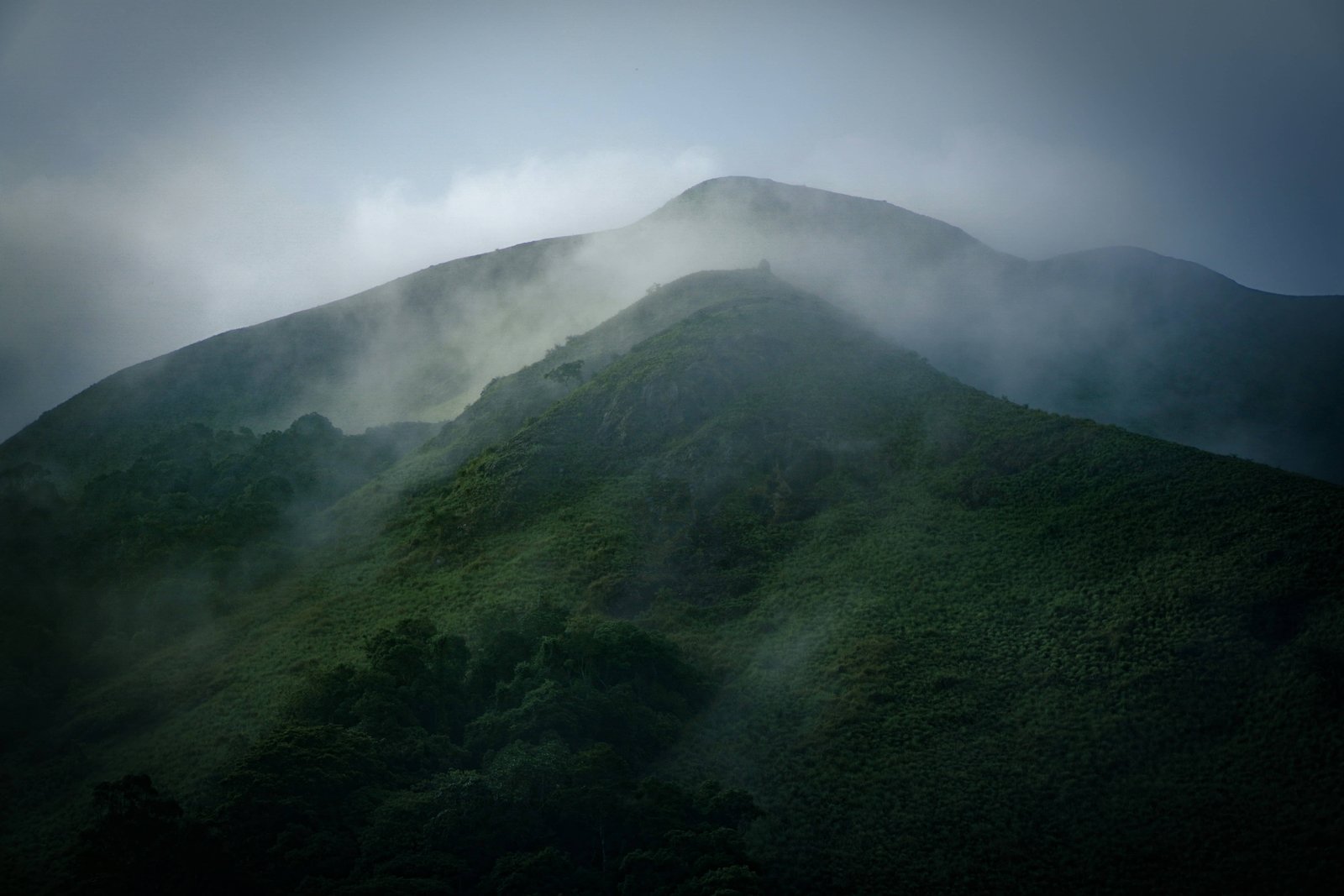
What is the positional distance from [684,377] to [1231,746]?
163 feet

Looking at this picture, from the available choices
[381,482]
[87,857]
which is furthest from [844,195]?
[87,857]

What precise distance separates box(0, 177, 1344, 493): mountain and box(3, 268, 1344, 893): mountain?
43.2 meters

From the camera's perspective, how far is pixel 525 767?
33.2 metres

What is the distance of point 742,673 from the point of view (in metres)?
43.9

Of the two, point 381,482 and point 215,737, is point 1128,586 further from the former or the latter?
point 381,482

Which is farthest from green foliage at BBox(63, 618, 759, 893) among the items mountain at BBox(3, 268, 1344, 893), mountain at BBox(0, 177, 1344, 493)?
mountain at BBox(0, 177, 1344, 493)

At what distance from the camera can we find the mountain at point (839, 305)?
103m

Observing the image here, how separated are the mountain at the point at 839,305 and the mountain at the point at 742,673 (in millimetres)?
43166

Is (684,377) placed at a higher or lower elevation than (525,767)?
higher

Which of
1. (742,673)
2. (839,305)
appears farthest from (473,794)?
(839,305)

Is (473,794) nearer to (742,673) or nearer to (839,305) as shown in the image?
(742,673)

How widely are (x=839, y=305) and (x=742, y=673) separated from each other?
7594 cm

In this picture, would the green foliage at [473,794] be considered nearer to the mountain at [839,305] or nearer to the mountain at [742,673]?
the mountain at [742,673]

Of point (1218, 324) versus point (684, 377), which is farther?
point (1218, 324)
